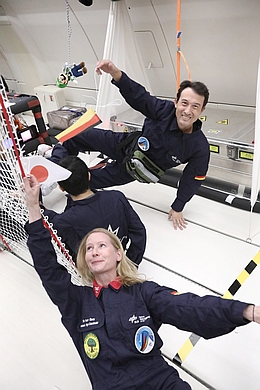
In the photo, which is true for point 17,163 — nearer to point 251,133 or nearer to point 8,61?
point 251,133

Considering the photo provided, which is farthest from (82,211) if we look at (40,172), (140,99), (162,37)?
(162,37)

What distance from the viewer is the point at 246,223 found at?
2320 millimetres

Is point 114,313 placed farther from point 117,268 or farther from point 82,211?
point 82,211

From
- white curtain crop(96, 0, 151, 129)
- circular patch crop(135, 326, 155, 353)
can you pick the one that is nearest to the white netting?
circular patch crop(135, 326, 155, 353)

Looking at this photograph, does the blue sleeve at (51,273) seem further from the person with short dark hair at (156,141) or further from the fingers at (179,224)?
the fingers at (179,224)

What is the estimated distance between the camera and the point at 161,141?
7.00 feet

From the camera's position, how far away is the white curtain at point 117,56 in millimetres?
2717

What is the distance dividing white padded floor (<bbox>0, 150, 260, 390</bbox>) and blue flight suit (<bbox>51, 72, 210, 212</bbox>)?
276 millimetres

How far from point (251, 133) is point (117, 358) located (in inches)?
78.0

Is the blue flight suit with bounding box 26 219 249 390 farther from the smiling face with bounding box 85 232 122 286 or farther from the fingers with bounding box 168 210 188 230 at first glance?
the fingers with bounding box 168 210 188 230

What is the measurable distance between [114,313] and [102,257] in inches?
8.2

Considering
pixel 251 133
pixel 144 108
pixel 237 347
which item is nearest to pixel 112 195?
pixel 144 108

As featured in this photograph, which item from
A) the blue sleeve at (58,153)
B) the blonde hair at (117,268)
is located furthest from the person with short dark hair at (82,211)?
the blue sleeve at (58,153)

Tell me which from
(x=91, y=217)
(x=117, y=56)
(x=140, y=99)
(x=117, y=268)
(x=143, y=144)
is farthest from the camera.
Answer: (x=117, y=56)
